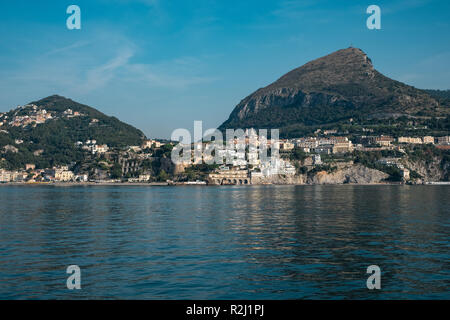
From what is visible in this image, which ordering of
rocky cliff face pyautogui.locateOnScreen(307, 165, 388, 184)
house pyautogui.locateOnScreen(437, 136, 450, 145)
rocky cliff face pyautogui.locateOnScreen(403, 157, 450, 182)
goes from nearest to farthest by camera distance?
rocky cliff face pyautogui.locateOnScreen(307, 165, 388, 184), rocky cliff face pyautogui.locateOnScreen(403, 157, 450, 182), house pyautogui.locateOnScreen(437, 136, 450, 145)

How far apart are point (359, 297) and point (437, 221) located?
2260 centimetres

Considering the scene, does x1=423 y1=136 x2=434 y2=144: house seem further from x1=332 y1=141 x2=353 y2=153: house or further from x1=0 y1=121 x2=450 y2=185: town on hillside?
x1=332 y1=141 x2=353 y2=153: house

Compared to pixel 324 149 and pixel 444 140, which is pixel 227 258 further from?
pixel 444 140

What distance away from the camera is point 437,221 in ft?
110

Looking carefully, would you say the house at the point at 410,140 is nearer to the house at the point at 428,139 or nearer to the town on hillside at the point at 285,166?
the town on hillside at the point at 285,166

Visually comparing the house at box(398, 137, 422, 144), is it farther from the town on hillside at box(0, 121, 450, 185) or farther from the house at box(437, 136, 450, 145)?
the house at box(437, 136, 450, 145)

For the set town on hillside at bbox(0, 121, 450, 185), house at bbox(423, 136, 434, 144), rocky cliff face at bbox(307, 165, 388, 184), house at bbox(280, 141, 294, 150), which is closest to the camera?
rocky cliff face at bbox(307, 165, 388, 184)

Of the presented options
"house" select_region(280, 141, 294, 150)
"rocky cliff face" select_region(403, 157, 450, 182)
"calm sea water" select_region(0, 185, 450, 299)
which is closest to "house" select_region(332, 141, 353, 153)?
"house" select_region(280, 141, 294, 150)

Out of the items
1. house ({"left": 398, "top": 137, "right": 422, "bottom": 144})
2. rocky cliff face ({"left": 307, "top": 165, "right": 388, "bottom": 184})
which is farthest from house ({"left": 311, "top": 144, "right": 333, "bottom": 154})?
house ({"left": 398, "top": 137, "right": 422, "bottom": 144})

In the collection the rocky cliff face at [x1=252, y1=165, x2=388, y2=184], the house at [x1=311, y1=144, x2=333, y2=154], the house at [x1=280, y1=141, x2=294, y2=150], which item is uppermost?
the house at [x1=280, y1=141, x2=294, y2=150]

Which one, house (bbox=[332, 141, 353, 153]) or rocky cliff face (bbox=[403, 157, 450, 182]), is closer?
rocky cliff face (bbox=[403, 157, 450, 182])

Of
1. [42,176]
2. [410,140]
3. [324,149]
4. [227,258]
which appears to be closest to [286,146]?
[324,149]

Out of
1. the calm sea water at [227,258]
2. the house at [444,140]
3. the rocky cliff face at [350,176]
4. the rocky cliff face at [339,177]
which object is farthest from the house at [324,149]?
the calm sea water at [227,258]

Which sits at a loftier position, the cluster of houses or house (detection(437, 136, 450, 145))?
house (detection(437, 136, 450, 145))
